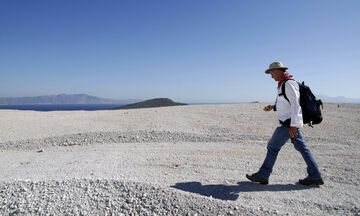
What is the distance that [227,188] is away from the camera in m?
4.26

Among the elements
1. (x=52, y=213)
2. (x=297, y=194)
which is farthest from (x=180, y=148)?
(x=52, y=213)

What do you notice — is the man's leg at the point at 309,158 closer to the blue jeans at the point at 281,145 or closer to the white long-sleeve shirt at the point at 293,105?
the blue jeans at the point at 281,145

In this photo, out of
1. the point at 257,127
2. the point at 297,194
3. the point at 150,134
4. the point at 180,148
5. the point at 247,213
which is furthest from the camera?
the point at 257,127

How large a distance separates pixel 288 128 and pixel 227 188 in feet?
5.52

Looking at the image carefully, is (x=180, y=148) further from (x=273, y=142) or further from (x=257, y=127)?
(x=257, y=127)

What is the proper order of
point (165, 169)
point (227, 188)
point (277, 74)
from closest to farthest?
point (227, 188)
point (277, 74)
point (165, 169)

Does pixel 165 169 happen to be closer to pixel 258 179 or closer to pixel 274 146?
pixel 258 179

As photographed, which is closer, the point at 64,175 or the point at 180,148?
the point at 64,175

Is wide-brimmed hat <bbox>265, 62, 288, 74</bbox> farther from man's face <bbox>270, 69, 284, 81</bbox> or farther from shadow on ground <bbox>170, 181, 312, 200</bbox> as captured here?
shadow on ground <bbox>170, 181, 312, 200</bbox>

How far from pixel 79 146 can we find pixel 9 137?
325 centimetres

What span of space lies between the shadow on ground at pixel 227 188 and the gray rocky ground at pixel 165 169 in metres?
0.02

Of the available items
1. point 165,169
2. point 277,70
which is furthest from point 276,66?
point 165,169

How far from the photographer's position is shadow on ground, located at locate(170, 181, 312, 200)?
4.07 m

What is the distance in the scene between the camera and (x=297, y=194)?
395 centimetres
